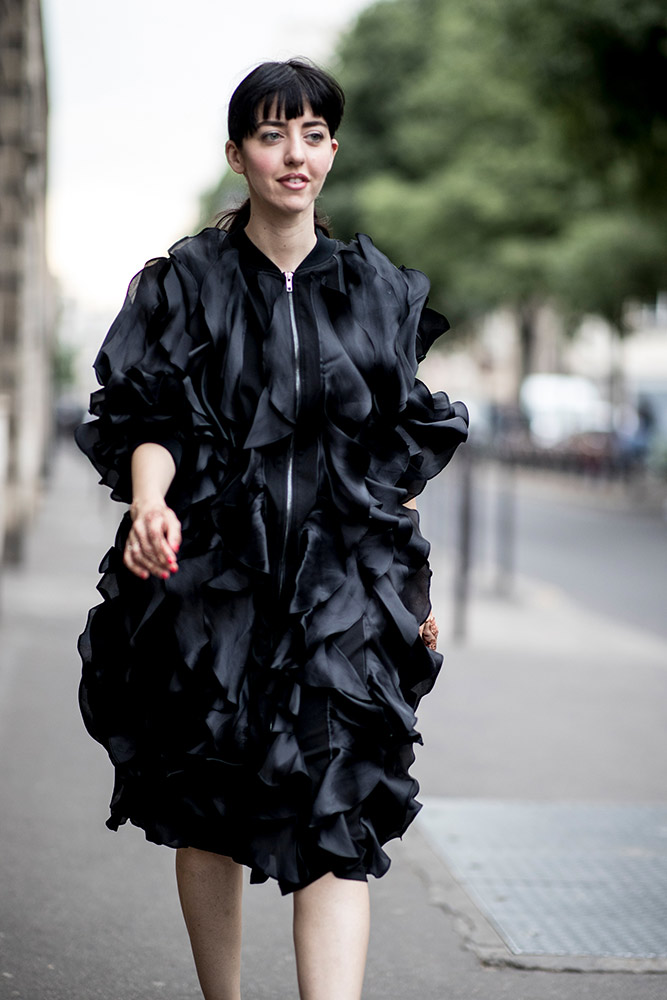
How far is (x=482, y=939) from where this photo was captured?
427cm

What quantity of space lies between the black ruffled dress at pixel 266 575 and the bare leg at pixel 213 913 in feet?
0.32

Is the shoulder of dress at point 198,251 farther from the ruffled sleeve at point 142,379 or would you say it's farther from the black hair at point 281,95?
the black hair at point 281,95

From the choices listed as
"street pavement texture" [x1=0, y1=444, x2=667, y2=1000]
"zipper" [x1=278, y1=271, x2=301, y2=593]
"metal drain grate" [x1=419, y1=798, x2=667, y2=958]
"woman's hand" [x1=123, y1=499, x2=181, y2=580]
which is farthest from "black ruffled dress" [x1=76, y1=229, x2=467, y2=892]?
"metal drain grate" [x1=419, y1=798, x2=667, y2=958]

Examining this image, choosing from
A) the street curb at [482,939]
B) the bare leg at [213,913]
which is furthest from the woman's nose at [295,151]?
the street curb at [482,939]

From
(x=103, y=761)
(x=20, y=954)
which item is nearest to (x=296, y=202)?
(x=20, y=954)

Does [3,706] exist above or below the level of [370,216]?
below

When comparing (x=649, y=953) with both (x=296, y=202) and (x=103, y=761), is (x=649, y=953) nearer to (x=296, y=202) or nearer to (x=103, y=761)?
(x=296, y=202)

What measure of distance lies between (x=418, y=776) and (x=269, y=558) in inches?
145

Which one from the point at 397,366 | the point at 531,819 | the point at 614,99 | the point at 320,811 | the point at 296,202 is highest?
the point at 614,99

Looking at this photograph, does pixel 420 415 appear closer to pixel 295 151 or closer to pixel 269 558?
pixel 269 558

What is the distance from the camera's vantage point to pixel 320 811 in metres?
2.77

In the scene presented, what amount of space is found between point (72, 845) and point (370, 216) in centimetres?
4499

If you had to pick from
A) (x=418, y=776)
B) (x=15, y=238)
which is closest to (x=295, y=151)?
(x=418, y=776)

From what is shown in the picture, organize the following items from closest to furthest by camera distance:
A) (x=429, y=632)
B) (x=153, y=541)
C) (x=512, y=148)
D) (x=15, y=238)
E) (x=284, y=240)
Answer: (x=153, y=541)
(x=284, y=240)
(x=429, y=632)
(x=15, y=238)
(x=512, y=148)
